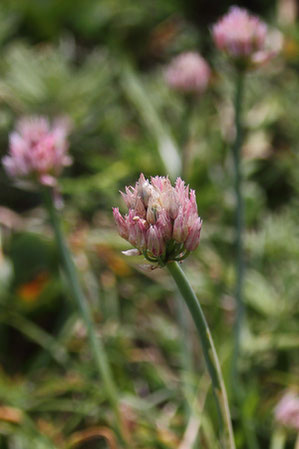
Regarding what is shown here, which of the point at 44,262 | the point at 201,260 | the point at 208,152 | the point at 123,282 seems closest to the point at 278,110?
the point at 208,152

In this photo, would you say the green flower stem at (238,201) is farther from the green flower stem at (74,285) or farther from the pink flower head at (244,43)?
the green flower stem at (74,285)

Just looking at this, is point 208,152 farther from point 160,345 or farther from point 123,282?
point 160,345

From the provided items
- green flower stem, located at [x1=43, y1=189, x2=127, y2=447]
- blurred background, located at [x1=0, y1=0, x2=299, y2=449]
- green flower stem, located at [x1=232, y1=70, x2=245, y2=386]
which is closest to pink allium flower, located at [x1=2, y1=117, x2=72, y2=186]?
green flower stem, located at [x1=43, y1=189, x2=127, y2=447]

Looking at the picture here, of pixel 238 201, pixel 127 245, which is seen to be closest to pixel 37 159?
pixel 238 201

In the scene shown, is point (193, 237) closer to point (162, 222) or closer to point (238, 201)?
point (162, 222)

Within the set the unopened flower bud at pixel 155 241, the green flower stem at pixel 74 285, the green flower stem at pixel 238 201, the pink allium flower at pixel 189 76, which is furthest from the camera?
the pink allium flower at pixel 189 76

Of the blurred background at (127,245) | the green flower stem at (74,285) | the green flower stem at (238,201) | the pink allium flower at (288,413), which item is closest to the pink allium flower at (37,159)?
the green flower stem at (74,285)
